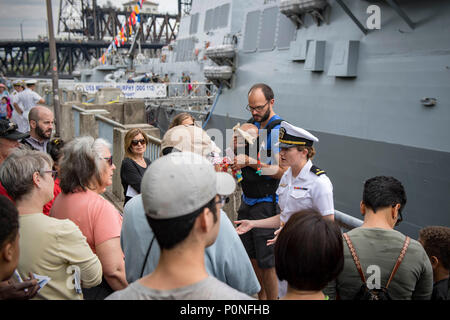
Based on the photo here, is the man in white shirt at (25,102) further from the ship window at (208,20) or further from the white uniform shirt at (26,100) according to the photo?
the ship window at (208,20)

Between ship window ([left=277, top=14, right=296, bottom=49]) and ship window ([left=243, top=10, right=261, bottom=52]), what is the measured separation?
50.4 inches

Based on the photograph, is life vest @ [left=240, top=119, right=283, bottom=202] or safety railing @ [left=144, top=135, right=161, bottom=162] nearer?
life vest @ [left=240, top=119, right=283, bottom=202]

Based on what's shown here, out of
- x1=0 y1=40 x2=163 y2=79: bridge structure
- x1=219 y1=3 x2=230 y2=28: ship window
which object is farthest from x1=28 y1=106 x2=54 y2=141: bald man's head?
x1=0 y1=40 x2=163 y2=79: bridge structure

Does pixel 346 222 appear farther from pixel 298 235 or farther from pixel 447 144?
pixel 447 144

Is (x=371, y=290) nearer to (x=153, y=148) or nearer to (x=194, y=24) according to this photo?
(x=153, y=148)

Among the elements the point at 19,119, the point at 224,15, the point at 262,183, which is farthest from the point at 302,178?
the point at 224,15

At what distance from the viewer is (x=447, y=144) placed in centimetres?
654

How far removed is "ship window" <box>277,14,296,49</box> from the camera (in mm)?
11060

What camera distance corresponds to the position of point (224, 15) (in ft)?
59.0

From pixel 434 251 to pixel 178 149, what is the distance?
1.79 meters

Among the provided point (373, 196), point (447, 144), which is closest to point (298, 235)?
point (373, 196)

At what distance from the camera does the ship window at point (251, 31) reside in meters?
12.8

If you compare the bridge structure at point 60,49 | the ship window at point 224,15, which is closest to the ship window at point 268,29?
the ship window at point 224,15

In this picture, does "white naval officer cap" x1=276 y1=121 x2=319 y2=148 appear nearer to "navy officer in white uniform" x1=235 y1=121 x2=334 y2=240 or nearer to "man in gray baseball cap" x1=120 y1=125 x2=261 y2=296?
"navy officer in white uniform" x1=235 y1=121 x2=334 y2=240
